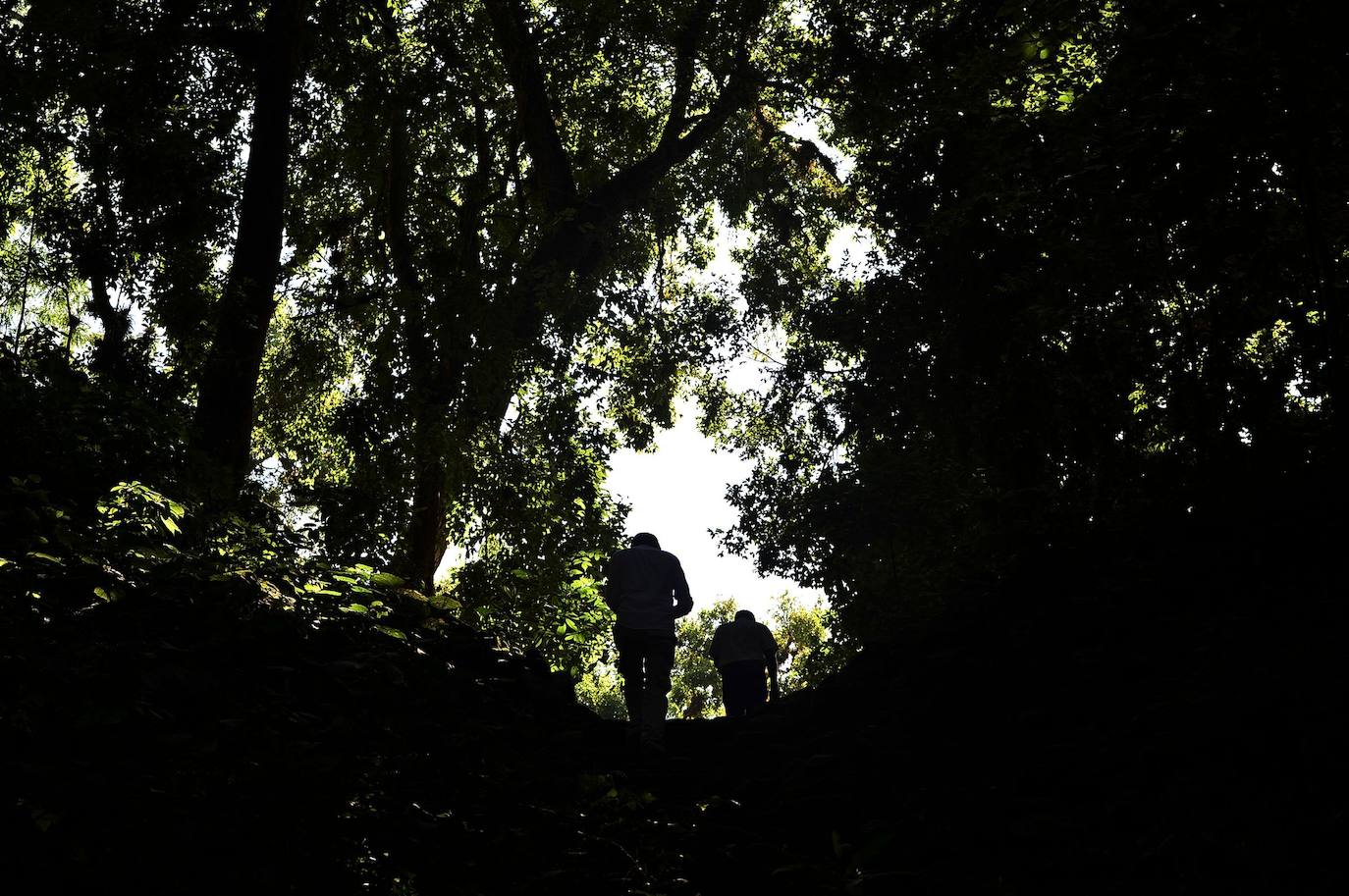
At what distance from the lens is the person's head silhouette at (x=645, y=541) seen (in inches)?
343

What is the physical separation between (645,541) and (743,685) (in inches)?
137

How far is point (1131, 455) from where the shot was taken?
32.3 ft

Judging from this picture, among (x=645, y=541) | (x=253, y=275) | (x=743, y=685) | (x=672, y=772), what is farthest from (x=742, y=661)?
(x=253, y=275)

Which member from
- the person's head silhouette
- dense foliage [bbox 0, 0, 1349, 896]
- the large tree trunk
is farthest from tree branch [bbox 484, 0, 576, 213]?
the person's head silhouette

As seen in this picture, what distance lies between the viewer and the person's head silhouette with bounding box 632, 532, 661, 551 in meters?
8.72

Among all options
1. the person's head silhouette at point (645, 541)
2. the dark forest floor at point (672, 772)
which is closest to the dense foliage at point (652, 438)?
the dark forest floor at point (672, 772)

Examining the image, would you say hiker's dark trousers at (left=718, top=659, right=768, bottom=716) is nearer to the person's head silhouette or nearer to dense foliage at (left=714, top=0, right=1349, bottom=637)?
dense foliage at (left=714, top=0, right=1349, bottom=637)

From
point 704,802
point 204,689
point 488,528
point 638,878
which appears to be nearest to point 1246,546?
point 704,802

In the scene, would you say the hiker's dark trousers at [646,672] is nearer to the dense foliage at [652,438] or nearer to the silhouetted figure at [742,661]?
the dense foliage at [652,438]

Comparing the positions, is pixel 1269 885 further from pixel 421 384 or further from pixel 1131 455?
pixel 421 384

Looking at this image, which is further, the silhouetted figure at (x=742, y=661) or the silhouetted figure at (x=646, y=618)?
the silhouetted figure at (x=742, y=661)

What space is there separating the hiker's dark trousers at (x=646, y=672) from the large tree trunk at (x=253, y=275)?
4.07 m

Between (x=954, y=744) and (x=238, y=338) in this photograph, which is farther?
(x=238, y=338)

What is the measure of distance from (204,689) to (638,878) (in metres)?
2.64
